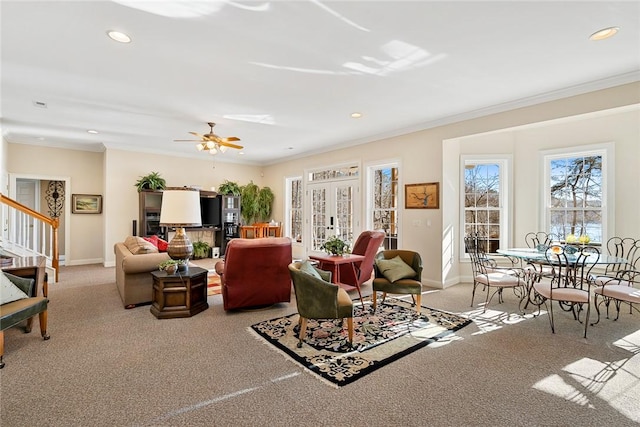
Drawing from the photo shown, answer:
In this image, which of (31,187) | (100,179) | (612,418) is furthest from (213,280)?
(31,187)

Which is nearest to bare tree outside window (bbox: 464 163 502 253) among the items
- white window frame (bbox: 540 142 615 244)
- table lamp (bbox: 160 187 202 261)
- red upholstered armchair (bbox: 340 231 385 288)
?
white window frame (bbox: 540 142 615 244)

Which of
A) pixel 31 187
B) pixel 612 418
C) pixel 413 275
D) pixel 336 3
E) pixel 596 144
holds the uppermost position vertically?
pixel 336 3

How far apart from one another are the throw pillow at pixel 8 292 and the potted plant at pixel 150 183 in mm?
4526

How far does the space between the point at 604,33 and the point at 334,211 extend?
542cm

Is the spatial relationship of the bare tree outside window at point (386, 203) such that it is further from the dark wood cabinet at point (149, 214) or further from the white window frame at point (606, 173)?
the dark wood cabinet at point (149, 214)

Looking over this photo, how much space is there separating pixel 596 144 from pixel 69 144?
10419 millimetres

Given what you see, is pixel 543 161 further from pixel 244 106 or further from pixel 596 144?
pixel 244 106

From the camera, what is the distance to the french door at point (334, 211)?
22.5 ft

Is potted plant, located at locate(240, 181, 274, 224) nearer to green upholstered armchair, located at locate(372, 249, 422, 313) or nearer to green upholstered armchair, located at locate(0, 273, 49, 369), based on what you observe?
green upholstered armchair, located at locate(372, 249, 422, 313)

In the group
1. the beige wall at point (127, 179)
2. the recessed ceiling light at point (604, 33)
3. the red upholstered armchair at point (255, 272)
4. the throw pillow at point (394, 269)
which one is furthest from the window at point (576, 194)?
the beige wall at point (127, 179)

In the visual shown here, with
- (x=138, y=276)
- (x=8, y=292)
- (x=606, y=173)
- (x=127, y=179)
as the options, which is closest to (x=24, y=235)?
(x=127, y=179)

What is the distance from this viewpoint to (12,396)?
2.14 metres

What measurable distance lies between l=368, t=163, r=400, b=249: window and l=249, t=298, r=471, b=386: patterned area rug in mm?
2520

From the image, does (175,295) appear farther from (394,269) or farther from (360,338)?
(394,269)
